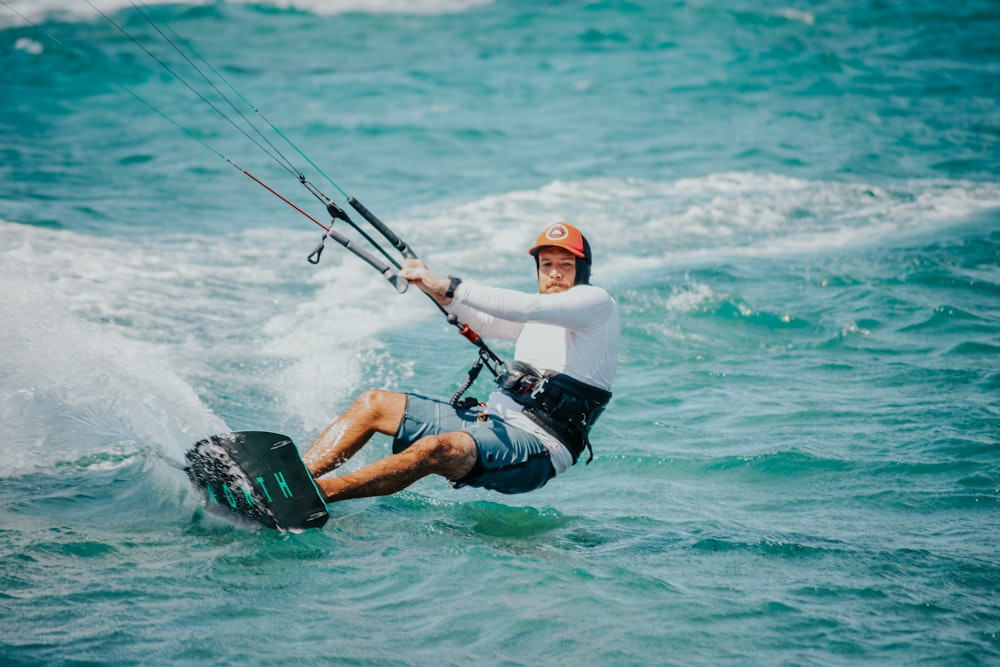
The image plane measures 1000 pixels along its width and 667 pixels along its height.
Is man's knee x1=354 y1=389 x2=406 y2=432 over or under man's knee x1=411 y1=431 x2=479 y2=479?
over

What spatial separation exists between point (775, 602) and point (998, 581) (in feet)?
3.78

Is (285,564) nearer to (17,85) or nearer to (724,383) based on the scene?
(724,383)

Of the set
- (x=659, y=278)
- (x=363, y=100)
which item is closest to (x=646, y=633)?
(x=659, y=278)

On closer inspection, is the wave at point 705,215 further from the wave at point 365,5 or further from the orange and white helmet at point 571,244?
the wave at point 365,5

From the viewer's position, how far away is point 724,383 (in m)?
8.16

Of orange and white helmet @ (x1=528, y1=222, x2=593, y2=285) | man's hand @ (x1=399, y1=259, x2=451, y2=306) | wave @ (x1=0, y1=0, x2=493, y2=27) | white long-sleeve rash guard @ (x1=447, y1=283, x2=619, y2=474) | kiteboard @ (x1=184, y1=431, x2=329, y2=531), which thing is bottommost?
kiteboard @ (x1=184, y1=431, x2=329, y2=531)

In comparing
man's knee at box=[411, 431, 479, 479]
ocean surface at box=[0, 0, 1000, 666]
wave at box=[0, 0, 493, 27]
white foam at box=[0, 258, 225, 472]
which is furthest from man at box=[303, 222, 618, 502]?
wave at box=[0, 0, 493, 27]

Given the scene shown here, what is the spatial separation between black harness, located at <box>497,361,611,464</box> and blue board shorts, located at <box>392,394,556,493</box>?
0.14 metres

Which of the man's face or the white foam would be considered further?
the white foam

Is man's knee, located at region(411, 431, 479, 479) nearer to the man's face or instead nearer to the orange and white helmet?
the man's face

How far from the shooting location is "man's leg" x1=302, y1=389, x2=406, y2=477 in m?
5.33

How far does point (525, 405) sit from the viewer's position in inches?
214

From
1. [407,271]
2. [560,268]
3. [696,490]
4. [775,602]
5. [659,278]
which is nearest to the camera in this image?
[775,602]

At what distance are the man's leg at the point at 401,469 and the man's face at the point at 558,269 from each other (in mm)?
1032
